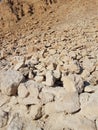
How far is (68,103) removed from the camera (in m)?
3.39

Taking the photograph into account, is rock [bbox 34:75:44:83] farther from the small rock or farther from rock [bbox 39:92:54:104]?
the small rock

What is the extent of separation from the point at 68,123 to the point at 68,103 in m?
0.22

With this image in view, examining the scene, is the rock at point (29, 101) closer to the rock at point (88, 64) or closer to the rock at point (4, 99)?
the rock at point (4, 99)

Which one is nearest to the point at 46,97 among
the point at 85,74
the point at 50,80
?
the point at 50,80

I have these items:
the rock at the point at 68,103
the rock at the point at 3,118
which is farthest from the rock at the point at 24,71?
the rock at the point at 68,103

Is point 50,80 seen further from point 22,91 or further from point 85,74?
point 85,74

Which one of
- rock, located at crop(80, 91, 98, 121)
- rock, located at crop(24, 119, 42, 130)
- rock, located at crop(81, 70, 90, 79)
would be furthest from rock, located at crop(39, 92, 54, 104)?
rock, located at crop(81, 70, 90, 79)

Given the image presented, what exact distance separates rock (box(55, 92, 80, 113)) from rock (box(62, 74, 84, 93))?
0.11 meters

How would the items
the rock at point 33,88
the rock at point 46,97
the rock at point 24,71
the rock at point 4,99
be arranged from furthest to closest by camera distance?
the rock at point 24,71 < the rock at point 4,99 < the rock at point 33,88 < the rock at point 46,97

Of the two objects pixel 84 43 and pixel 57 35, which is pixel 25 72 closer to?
pixel 84 43

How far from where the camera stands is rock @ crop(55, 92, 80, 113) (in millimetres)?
3367

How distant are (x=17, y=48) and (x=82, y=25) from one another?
7.01ft

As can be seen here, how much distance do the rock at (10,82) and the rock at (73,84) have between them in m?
0.60

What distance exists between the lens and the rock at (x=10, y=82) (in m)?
3.77
